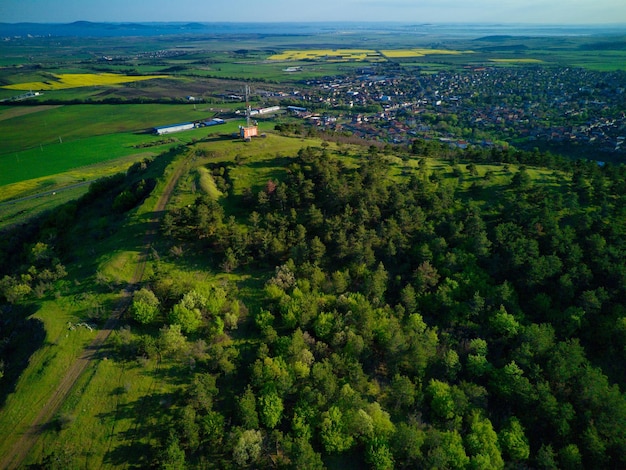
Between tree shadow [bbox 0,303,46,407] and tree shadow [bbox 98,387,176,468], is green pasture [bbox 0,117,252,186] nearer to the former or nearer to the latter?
tree shadow [bbox 0,303,46,407]

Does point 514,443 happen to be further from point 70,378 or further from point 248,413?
point 70,378

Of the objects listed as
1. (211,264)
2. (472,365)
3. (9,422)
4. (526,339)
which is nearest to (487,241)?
Result: (526,339)

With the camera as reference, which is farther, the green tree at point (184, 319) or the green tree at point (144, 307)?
the green tree at point (184, 319)

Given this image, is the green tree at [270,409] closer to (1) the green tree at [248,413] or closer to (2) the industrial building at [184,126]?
(1) the green tree at [248,413]

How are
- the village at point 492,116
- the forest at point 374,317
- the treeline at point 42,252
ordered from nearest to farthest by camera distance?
the forest at point 374,317 < the treeline at point 42,252 < the village at point 492,116

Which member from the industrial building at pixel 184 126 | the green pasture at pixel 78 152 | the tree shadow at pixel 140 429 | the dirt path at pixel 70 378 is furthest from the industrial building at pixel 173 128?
the tree shadow at pixel 140 429

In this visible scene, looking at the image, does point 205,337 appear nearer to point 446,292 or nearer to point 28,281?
point 28,281

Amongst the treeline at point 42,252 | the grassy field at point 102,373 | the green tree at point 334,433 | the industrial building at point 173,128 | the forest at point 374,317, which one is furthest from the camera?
the industrial building at point 173,128
